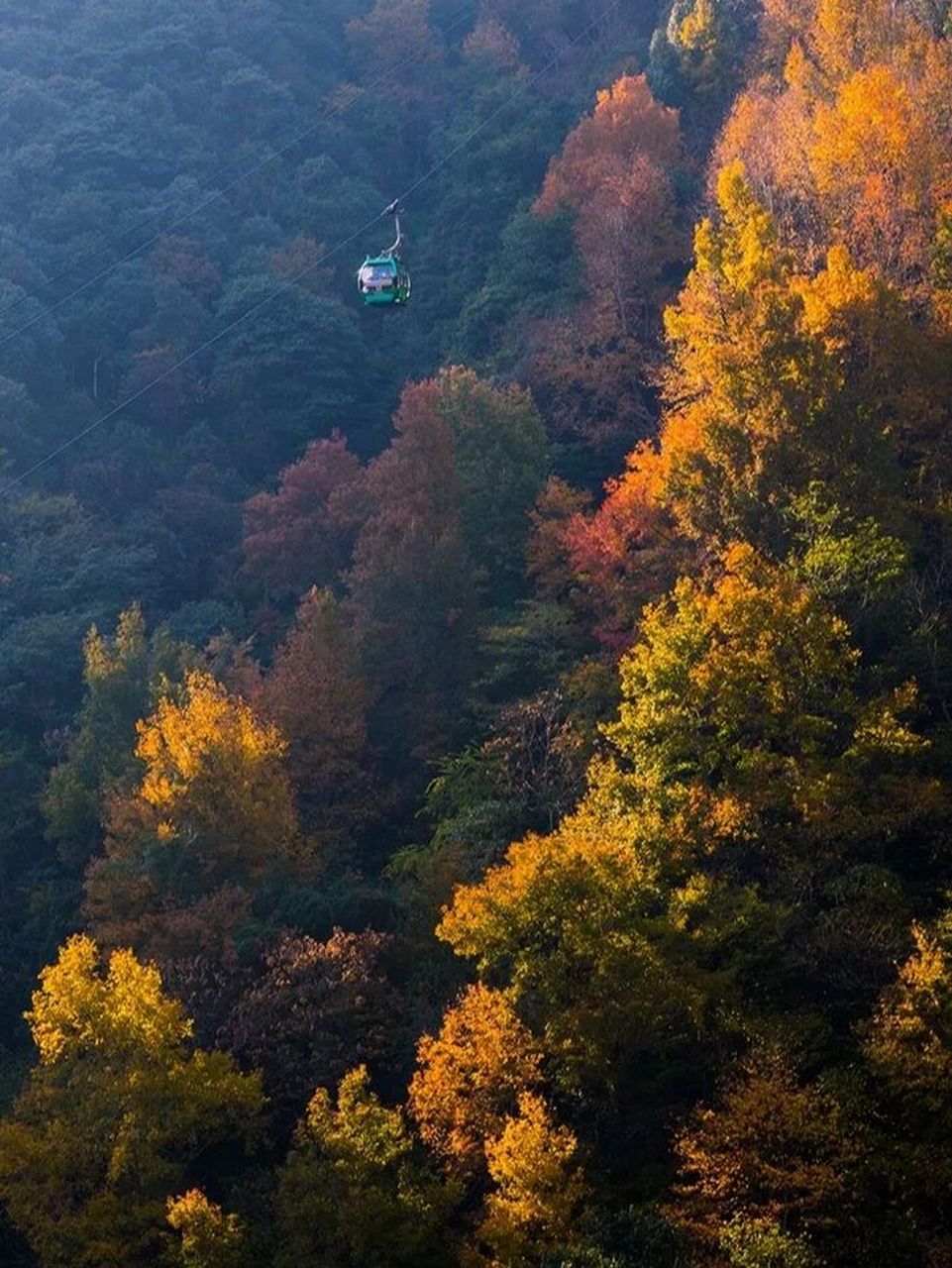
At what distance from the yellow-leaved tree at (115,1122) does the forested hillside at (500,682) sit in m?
0.11

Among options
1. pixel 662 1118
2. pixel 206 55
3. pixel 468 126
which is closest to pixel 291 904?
pixel 662 1118

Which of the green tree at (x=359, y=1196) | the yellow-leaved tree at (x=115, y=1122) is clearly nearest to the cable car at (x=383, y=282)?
the yellow-leaved tree at (x=115, y=1122)

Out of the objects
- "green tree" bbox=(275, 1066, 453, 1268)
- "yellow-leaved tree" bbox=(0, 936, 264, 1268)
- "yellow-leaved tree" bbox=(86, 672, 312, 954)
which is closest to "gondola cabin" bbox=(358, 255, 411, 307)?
"yellow-leaved tree" bbox=(86, 672, 312, 954)

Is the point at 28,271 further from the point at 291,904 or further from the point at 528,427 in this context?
the point at 291,904

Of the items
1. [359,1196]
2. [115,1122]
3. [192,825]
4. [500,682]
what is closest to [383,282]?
[500,682]

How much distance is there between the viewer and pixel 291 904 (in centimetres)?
3459

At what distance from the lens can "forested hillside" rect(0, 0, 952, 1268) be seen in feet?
85.0

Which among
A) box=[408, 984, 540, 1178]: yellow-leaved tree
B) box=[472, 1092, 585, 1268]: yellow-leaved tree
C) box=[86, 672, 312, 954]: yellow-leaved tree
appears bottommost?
box=[472, 1092, 585, 1268]: yellow-leaved tree

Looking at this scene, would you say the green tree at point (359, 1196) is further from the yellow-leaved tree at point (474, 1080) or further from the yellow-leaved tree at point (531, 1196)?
the yellow-leaved tree at point (531, 1196)

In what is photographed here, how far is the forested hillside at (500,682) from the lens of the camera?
25.9 meters

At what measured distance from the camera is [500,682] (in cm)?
4197

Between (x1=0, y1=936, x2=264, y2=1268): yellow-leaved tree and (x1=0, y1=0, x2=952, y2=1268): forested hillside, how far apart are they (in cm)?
11

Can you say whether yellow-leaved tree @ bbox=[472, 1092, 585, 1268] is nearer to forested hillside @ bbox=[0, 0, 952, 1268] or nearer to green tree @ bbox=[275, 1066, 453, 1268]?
forested hillside @ bbox=[0, 0, 952, 1268]

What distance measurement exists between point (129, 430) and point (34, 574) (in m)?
11.4
